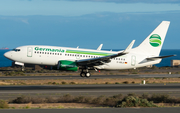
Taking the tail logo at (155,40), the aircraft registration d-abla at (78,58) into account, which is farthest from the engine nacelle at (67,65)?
the tail logo at (155,40)

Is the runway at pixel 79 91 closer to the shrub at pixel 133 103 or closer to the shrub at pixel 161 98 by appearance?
the shrub at pixel 161 98

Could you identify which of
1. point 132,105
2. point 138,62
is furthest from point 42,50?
point 132,105

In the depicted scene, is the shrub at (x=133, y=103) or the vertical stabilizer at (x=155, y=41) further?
the vertical stabilizer at (x=155, y=41)

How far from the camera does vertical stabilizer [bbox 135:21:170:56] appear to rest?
145 ft

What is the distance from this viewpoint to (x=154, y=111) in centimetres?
1440

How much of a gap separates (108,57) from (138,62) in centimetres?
613

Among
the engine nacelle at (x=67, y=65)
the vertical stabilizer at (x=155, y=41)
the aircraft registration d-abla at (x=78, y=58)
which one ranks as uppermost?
the vertical stabilizer at (x=155, y=41)

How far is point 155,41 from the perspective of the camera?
44594 mm

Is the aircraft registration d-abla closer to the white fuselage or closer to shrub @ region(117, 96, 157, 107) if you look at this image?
the white fuselage

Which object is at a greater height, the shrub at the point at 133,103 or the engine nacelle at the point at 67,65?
the engine nacelle at the point at 67,65

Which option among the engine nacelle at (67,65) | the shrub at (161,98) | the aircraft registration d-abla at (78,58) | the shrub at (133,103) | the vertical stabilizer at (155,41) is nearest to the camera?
the shrub at (133,103)

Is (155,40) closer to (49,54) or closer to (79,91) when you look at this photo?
(49,54)

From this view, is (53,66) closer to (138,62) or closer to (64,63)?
(64,63)

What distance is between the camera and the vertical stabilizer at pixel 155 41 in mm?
44062
